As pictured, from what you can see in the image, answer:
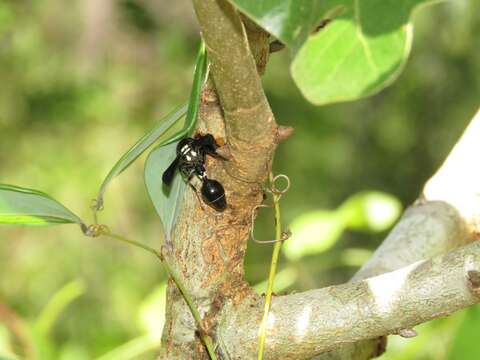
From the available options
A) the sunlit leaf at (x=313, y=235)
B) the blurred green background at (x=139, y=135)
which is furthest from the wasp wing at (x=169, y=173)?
the blurred green background at (x=139, y=135)

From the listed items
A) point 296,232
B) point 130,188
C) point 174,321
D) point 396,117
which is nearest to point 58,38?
point 130,188

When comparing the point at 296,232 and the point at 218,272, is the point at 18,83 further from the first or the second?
the point at 218,272

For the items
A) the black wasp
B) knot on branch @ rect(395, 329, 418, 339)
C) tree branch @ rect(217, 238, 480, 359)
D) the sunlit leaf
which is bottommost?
knot on branch @ rect(395, 329, 418, 339)

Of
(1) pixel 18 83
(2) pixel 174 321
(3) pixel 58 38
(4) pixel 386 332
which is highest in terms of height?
(3) pixel 58 38

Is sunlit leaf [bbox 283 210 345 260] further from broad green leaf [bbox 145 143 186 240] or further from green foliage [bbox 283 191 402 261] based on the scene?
broad green leaf [bbox 145 143 186 240]

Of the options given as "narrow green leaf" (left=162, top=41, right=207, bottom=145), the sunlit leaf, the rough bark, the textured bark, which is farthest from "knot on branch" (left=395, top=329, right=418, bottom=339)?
the sunlit leaf

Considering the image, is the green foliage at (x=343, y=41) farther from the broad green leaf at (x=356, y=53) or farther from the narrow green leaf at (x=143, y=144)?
the narrow green leaf at (x=143, y=144)

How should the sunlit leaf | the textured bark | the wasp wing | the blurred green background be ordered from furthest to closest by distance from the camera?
the blurred green background → the sunlit leaf → the wasp wing → the textured bark
